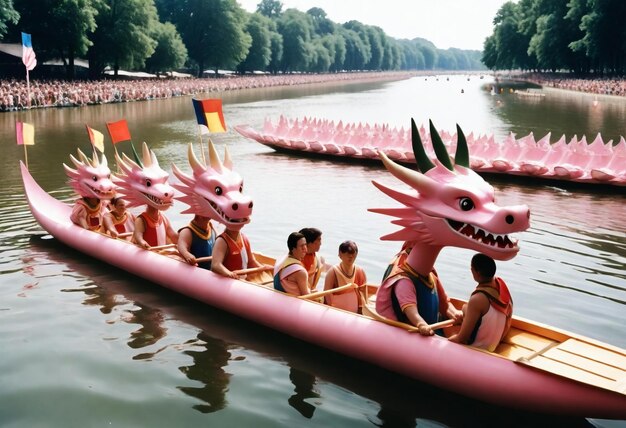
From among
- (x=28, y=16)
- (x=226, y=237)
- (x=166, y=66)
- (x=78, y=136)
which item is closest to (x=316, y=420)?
(x=226, y=237)

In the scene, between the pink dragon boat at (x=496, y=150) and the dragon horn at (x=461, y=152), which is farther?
the pink dragon boat at (x=496, y=150)

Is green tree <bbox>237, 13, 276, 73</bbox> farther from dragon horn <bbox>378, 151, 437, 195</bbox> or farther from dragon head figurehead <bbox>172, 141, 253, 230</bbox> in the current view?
dragon horn <bbox>378, 151, 437, 195</bbox>

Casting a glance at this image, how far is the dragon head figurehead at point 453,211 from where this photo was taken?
5.76 m

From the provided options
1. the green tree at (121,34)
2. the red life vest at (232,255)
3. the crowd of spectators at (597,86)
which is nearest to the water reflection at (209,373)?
the red life vest at (232,255)

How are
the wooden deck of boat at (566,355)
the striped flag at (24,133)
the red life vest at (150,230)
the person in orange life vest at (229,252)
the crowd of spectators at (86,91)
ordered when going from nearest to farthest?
the wooden deck of boat at (566,355), the person in orange life vest at (229,252), the red life vest at (150,230), the striped flag at (24,133), the crowd of spectators at (86,91)

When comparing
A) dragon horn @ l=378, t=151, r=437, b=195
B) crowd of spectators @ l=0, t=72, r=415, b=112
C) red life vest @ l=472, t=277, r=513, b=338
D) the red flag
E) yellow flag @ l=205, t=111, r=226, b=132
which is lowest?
red life vest @ l=472, t=277, r=513, b=338

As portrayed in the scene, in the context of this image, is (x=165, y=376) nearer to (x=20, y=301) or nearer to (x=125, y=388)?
(x=125, y=388)

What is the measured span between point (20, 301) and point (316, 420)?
16.7 feet

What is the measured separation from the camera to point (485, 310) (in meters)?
5.98

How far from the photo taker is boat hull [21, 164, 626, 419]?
5461mm

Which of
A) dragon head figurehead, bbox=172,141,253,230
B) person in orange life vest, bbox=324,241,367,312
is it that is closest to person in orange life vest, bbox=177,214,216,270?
dragon head figurehead, bbox=172,141,253,230

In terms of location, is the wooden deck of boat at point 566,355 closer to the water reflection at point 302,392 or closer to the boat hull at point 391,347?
the boat hull at point 391,347

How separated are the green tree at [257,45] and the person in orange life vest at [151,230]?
8251 cm

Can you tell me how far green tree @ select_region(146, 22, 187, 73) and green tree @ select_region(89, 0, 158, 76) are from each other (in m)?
7.86
